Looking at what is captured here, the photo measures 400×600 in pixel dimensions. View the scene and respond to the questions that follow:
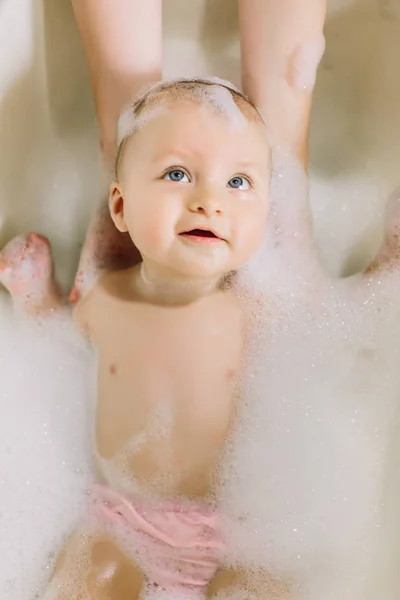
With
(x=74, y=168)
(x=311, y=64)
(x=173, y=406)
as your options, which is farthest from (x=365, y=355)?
(x=74, y=168)

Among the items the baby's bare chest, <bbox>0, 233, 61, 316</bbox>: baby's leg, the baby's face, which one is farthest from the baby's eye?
<bbox>0, 233, 61, 316</bbox>: baby's leg

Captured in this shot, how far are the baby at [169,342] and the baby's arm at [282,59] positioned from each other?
4.5 inches

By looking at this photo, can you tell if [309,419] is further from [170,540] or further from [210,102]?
[210,102]

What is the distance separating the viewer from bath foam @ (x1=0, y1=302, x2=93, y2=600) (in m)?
1.11

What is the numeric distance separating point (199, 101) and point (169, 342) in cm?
33

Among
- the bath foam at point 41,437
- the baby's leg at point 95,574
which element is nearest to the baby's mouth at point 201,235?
the bath foam at point 41,437

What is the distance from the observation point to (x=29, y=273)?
3.68ft

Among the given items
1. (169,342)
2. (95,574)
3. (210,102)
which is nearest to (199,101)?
(210,102)

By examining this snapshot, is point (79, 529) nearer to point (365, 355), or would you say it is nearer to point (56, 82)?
point (365, 355)

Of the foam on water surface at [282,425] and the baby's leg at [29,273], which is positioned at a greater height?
the baby's leg at [29,273]

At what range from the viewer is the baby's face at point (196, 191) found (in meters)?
0.91

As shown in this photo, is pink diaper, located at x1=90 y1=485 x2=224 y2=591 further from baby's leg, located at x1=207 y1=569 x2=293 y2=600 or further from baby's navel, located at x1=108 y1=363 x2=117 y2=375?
baby's navel, located at x1=108 y1=363 x2=117 y2=375

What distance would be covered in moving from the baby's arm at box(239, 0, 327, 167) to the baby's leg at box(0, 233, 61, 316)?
414mm

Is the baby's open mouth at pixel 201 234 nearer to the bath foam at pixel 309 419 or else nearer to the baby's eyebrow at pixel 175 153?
the baby's eyebrow at pixel 175 153
